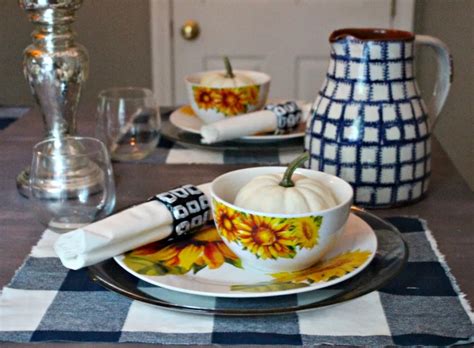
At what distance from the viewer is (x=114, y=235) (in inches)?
29.3

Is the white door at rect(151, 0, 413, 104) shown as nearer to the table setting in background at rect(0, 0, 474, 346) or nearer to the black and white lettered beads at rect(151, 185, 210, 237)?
the table setting in background at rect(0, 0, 474, 346)

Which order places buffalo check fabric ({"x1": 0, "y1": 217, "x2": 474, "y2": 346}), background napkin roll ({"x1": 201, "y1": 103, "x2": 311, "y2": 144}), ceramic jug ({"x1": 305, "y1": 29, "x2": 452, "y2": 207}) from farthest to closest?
background napkin roll ({"x1": 201, "y1": 103, "x2": 311, "y2": 144}), ceramic jug ({"x1": 305, "y1": 29, "x2": 452, "y2": 207}), buffalo check fabric ({"x1": 0, "y1": 217, "x2": 474, "y2": 346})

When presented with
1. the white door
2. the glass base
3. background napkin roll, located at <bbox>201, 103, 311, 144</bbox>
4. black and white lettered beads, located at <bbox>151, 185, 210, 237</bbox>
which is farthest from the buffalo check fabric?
the white door

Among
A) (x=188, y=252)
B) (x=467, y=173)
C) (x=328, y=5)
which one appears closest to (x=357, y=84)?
(x=188, y=252)

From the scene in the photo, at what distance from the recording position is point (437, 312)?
0.69 metres

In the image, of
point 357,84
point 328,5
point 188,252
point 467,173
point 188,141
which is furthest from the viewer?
point 328,5

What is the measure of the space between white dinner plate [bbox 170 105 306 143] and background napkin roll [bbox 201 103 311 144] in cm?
1

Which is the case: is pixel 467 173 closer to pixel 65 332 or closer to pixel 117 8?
pixel 117 8

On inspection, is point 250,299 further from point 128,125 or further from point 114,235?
point 128,125

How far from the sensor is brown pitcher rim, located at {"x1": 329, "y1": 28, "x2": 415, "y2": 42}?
94 centimetres

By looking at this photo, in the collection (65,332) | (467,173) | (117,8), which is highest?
(117,8)

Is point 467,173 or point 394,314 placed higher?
point 394,314

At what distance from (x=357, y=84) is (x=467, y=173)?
4.47 ft

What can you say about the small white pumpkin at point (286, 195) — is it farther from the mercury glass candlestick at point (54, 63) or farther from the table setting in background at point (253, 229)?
the mercury glass candlestick at point (54, 63)
